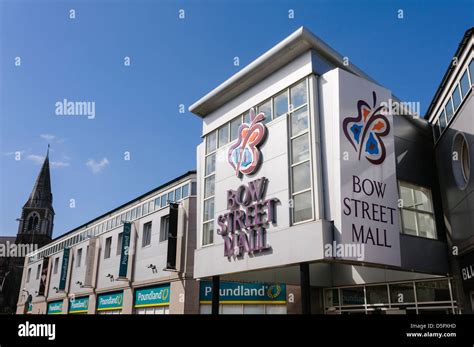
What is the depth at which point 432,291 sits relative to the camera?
58.4 feet

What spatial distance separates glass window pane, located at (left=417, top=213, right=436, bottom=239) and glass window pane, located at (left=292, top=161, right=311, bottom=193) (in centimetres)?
611

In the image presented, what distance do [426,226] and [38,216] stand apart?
8794 centimetres

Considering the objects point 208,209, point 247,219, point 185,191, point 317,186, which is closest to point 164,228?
point 185,191

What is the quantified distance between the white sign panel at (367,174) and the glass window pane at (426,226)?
279cm

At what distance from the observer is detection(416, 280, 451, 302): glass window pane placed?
1745cm

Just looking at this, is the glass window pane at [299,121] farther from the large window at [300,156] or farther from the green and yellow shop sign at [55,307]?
the green and yellow shop sign at [55,307]

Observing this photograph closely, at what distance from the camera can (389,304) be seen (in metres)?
19.1

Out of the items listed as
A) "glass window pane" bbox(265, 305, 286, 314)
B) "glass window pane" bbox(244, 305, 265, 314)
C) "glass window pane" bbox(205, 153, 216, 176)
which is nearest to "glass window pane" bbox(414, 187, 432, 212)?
"glass window pane" bbox(205, 153, 216, 176)

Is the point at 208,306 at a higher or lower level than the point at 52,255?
lower

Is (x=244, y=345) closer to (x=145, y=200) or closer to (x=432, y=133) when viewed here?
(x=432, y=133)

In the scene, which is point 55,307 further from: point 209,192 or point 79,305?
point 209,192

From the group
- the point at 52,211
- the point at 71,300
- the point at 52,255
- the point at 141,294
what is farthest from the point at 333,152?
the point at 52,211

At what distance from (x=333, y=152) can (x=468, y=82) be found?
5.53m

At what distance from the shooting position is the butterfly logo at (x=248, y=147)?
1770cm
